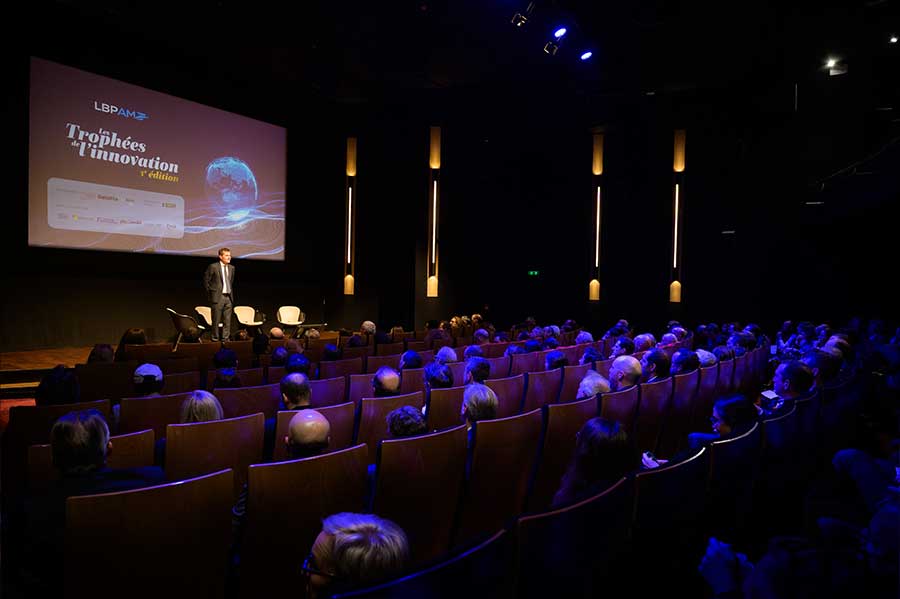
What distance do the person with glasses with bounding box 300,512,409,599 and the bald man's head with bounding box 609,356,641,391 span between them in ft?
9.77

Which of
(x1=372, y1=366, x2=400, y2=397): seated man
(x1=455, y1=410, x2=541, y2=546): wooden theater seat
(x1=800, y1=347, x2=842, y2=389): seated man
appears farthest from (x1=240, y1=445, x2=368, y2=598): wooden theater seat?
(x1=800, y1=347, x2=842, y2=389): seated man

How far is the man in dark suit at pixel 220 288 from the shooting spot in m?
8.12

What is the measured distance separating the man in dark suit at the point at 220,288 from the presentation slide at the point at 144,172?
6.01 ft

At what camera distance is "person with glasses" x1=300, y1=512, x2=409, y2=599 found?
41.2 inches

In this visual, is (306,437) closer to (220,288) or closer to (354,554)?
(354,554)

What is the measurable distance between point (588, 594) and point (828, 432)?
2410 millimetres

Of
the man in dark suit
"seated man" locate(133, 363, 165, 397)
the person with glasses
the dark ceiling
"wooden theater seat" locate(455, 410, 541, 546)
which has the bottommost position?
"wooden theater seat" locate(455, 410, 541, 546)

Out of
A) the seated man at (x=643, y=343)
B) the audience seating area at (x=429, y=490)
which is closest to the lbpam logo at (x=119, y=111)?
the audience seating area at (x=429, y=490)

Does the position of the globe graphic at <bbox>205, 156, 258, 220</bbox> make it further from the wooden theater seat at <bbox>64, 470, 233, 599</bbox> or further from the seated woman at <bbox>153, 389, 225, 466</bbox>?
the wooden theater seat at <bbox>64, 470, 233, 599</bbox>

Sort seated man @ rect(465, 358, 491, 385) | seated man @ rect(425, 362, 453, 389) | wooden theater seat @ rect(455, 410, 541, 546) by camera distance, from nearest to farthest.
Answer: wooden theater seat @ rect(455, 410, 541, 546) < seated man @ rect(425, 362, 453, 389) < seated man @ rect(465, 358, 491, 385)

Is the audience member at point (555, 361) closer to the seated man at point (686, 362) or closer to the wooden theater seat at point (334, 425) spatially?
the seated man at point (686, 362)

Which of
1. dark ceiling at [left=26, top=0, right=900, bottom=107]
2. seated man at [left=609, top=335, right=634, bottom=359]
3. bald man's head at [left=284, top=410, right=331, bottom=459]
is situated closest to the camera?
bald man's head at [left=284, top=410, right=331, bottom=459]

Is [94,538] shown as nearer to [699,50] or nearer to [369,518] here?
[369,518]

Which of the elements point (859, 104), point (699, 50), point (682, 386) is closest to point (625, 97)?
point (699, 50)
